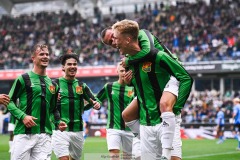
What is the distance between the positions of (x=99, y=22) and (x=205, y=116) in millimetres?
15690

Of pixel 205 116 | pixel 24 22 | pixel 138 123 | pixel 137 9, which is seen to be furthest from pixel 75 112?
→ pixel 24 22

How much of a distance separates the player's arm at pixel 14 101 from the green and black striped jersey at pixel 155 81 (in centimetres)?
219

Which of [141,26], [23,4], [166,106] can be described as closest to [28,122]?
[166,106]

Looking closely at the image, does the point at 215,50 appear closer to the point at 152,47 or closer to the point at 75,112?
the point at 75,112

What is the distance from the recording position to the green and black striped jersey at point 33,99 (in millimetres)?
8047

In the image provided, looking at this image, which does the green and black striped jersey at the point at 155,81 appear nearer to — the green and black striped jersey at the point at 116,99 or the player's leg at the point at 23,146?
the player's leg at the point at 23,146

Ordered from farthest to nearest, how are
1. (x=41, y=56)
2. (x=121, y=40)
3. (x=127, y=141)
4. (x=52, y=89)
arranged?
(x=127, y=141), (x=52, y=89), (x=41, y=56), (x=121, y=40)

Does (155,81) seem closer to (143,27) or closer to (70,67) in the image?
(70,67)

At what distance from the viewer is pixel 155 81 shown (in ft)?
→ 20.2

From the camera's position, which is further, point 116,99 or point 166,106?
point 116,99

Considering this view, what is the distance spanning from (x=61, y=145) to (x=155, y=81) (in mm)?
3904

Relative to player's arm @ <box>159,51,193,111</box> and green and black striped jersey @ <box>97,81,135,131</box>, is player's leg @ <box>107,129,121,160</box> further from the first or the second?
player's arm @ <box>159,51,193,111</box>

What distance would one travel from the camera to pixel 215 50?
1329 inches

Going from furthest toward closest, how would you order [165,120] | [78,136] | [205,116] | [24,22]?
[24,22] < [205,116] < [78,136] < [165,120]
